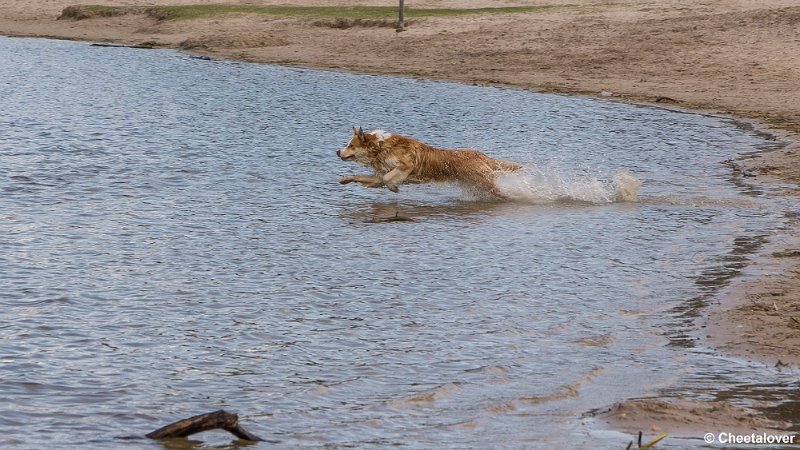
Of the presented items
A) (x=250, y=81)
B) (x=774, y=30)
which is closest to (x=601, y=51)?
(x=774, y=30)

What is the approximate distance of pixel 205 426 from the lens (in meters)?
5.51

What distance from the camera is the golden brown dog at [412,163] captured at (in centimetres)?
1362

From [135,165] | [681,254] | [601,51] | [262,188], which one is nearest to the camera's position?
[681,254]

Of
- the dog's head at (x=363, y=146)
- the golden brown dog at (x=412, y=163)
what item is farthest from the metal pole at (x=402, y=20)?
the dog's head at (x=363, y=146)

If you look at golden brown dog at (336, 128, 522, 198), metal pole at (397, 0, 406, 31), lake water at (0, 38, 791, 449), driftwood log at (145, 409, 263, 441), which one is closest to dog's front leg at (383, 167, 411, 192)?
golden brown dog at (336, 128, 522, 198)

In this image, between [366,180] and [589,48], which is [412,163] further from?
[589,48]

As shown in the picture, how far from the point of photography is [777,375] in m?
6.87

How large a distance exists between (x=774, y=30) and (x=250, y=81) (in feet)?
37.9

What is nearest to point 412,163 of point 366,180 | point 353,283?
point 366,180

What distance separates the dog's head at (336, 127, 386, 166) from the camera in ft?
44.7

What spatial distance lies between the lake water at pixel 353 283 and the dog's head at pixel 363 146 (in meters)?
0.57

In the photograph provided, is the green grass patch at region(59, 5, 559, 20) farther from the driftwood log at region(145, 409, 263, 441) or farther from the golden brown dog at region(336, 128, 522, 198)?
the driftwood log at region(145, 409, 263, 441)

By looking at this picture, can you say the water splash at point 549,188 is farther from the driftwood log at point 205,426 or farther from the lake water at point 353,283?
the driftwood log at point 205,426

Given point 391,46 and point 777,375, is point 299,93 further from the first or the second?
point 777,375
